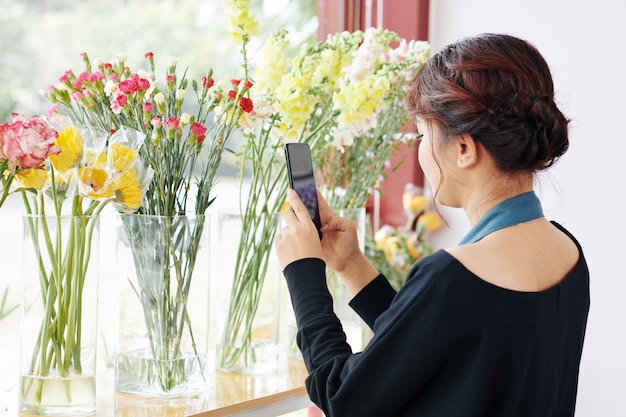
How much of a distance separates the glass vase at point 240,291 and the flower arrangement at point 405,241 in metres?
0.77

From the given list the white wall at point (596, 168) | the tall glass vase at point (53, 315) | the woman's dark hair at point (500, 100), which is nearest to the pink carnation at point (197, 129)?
the tall glass vase at point (53, 315)

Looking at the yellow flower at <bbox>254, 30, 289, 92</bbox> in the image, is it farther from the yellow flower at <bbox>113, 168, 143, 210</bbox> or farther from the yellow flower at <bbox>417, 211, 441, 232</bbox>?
the yellow flower at <bbox>417, 211, 441, 232</bbox>

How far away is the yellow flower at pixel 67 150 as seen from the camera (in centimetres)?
122

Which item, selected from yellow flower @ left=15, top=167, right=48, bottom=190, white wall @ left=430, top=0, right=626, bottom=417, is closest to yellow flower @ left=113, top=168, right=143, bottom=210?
yellow flower @ left=15, top=167, right=48, bottom=190

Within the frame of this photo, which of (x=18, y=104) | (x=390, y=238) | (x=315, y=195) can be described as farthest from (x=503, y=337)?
(x=390, y=238)

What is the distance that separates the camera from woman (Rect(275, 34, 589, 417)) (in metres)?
1.03

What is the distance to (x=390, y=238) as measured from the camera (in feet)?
7.78

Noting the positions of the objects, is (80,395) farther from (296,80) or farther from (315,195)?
(296,80)

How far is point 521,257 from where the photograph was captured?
108 centimetres

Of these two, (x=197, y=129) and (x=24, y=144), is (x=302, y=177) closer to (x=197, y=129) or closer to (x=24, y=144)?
(x=197, y=129)

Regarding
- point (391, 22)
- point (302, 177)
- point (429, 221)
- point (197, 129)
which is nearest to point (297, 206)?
point (302, 177)

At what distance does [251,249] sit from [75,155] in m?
0.47

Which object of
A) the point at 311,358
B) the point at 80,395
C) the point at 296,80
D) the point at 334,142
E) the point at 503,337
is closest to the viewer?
the point at 503,337

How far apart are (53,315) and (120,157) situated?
286mm
